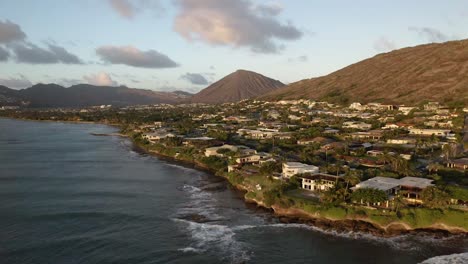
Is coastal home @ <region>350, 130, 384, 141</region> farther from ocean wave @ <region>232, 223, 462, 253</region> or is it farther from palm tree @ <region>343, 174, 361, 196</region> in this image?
ocean wave @ <region>232, 223, 462, 253</region>

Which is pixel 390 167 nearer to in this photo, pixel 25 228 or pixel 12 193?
pixel 25 228

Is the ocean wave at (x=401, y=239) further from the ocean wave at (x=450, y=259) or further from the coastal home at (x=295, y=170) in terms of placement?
the coastal home at (x=295, y=170)

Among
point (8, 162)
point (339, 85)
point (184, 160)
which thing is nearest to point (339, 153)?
point (184, 160)

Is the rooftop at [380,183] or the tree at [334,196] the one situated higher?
the rooftop at [380,183]

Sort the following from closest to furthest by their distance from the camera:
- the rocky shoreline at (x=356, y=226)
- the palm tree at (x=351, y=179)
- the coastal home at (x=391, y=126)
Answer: the rocky shoreline at (x=356, y=226) < the palm tree at (x=351, y=179) < the coastal home at (x=391, y=126)

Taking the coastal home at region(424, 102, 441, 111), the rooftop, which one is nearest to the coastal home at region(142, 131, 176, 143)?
the rooftop

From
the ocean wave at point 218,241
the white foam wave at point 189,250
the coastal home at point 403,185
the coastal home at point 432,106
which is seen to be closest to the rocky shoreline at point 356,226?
the coastal home at point 403,185

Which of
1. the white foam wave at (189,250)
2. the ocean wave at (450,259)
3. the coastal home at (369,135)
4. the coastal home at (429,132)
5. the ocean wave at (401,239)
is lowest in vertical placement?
the white foam wave at (189,250)

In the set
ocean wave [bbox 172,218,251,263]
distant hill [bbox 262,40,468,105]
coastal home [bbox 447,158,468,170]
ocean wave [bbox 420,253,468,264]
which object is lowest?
ocean wave [bbox 172,218,251,263]
